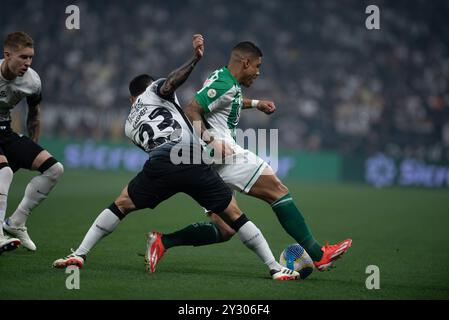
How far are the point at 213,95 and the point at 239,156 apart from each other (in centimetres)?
62

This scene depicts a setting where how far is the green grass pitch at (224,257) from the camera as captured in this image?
6156 mm

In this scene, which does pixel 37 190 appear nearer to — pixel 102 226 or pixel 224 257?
pixel 102 226

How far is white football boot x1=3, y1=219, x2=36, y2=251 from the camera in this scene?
819 centimetres

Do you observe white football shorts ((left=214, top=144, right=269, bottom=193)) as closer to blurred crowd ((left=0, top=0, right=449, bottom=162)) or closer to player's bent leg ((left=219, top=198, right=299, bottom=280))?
player's bent leg ((left=219, top=198, right=299, bottom=280))

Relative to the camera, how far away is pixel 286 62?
29047 mm

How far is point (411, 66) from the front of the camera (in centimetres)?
2911

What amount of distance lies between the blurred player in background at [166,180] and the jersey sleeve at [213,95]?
0.24 meters

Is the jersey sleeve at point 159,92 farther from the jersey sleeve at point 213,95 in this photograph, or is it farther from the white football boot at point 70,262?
the white football boot at point 70,262

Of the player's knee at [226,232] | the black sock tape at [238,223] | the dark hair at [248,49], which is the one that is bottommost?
the player's knee at [226,232]

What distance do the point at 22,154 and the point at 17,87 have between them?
0.71 m

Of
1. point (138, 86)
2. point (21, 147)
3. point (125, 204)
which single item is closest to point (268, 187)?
point (125, 204)

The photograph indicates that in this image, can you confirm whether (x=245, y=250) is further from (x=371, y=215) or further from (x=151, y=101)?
(x=371, y=215)

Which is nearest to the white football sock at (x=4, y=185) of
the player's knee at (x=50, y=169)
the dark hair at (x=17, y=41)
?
the player's knee at (x=50, y=169)
